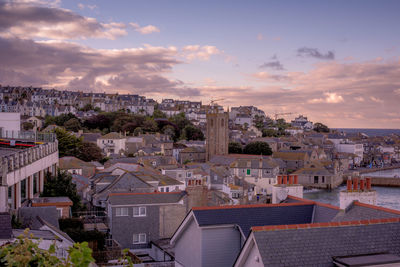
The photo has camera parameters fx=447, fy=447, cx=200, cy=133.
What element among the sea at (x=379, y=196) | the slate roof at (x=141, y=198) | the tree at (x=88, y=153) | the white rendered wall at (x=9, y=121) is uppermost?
the white rendered wall at (x=9, y=121)

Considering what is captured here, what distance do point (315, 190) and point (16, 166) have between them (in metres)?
63.2

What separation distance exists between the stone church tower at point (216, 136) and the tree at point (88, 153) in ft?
99.3

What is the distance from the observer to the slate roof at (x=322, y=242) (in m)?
7.73

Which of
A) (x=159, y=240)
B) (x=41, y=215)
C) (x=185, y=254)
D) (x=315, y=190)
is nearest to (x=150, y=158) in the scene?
(x=315, y=190)

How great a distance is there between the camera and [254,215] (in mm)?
11312

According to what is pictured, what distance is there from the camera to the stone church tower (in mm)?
86500

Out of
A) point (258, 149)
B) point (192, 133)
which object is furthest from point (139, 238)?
point (192, 133)

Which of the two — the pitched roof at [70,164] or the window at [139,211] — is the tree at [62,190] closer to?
the window at [139,211]

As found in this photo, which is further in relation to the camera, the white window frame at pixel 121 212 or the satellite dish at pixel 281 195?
the white window frame at pixel 121 212

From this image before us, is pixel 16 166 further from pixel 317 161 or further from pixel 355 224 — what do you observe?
pixel 317 161

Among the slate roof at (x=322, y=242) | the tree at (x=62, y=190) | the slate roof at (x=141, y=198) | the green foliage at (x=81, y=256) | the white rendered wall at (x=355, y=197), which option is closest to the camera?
the green foliage at (x=81, y=256)

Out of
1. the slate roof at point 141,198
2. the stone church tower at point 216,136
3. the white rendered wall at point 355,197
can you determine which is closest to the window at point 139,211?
the slate roof at point 141,198

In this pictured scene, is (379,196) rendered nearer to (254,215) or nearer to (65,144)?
(65,144)

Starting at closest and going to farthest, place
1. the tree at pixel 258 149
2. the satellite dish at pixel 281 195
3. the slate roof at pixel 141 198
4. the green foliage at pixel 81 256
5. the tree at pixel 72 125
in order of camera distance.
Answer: the green foliage at pixel 81 256, the satellite dish at pixel 281 195, the slate roof at pixel 141 198, the tree at pixel 258 149, the tree at pixel 72 125
